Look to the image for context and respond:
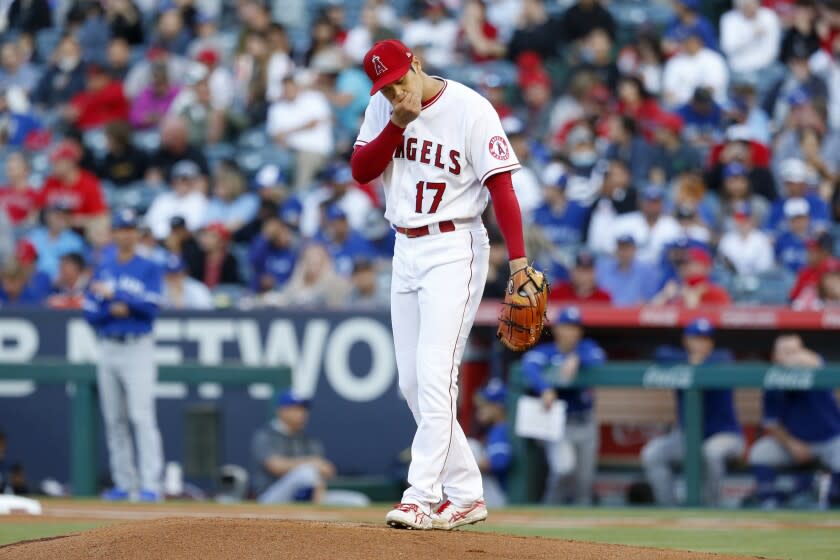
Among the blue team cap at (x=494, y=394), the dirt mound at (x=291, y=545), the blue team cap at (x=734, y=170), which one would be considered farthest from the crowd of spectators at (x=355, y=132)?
the dirt mound at (x=291, y=545)

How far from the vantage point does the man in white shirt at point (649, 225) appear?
11312 millimetres

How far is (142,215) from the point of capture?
13438mm

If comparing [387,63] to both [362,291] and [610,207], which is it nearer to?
[362,291]

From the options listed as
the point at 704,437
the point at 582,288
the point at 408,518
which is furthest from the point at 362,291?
the point at 408,518

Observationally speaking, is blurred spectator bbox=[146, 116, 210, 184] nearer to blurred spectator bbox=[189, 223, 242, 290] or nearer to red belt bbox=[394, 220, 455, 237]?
blurred spectator bbox=[189, 223, 242, 290]

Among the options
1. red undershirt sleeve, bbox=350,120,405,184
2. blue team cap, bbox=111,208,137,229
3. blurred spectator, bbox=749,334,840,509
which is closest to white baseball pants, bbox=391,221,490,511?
red undershirt sleeve, bbox=350,120,405,184

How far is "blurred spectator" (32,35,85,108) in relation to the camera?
599 inches

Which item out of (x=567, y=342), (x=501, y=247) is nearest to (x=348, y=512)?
Result: (x=567, y=342)

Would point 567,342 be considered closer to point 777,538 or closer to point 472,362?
point 472,362

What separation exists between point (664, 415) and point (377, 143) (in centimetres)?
522

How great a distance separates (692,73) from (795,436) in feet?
15.6

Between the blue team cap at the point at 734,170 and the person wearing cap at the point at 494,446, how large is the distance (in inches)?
119

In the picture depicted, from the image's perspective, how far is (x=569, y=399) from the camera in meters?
9.77

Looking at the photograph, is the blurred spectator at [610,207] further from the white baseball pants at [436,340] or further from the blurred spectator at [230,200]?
the white baseball pants at [436,340]
